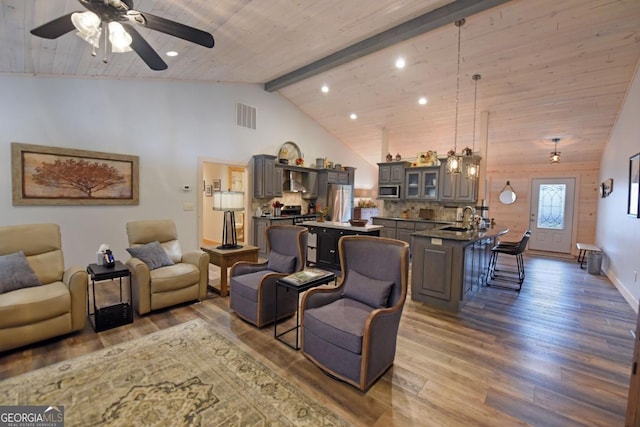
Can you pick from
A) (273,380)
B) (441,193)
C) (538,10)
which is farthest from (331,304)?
(441,193)

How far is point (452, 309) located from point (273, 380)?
7.68 ft

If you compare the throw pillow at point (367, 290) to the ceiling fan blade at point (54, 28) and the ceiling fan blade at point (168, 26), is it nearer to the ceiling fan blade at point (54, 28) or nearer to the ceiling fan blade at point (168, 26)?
the ceiling fan blade at point (168, 26)

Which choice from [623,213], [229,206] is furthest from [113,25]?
[623,213]

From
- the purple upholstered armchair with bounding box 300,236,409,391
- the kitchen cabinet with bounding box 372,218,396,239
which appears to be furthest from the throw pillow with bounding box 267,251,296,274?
the kitchen cabinet with bounding box 372,218,396,239

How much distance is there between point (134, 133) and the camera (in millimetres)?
4609

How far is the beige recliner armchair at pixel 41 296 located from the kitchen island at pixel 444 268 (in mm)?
3663

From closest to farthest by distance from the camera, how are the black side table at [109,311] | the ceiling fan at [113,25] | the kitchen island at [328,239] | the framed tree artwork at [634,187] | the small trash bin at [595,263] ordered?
the ceiling fan at [113,25] < the black side table at [109,311] < the framed tree artwork at [634,187] < the kitchen island at [328,239] < the small trash bin at [595,263]

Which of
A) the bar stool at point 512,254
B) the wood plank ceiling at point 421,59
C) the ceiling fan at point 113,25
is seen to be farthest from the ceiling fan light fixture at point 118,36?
the bar stool at point 512,254

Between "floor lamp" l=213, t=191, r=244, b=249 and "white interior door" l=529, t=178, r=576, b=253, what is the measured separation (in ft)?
24.9

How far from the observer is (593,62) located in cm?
397

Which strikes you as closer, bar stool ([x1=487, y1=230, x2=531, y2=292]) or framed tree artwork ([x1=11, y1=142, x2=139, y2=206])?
framed tree artwork ([x1=11, y1=142, x2=139, y2=206])

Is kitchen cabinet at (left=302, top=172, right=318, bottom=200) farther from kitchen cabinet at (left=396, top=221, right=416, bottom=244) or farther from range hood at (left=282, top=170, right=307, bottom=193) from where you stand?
kitchen cabinet at (left=396, top=221, right=416, bottom=244)

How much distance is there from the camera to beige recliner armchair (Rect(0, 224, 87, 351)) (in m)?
2.33

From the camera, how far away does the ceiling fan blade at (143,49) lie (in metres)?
2.15
